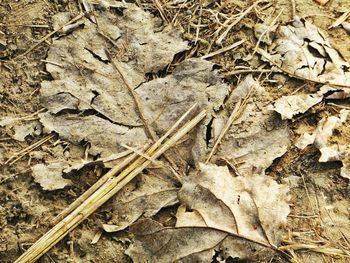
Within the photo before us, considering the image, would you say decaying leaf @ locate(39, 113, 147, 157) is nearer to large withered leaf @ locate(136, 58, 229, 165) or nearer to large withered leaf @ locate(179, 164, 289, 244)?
large withered leaf @ locate(136, 58, 229, 165)

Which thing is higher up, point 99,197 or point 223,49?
point 223,49

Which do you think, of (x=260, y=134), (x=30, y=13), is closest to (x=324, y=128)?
(x=260, y=134)

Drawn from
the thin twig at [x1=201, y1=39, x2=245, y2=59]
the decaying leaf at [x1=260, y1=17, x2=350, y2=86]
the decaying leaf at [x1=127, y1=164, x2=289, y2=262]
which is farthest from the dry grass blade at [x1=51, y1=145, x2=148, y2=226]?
the decaying leaf at [x1=260, y1=17, x2=350, y2=86]

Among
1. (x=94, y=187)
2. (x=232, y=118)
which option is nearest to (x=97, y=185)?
(x=94, y=187)

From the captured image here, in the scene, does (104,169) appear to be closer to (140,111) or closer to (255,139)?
(140,111)

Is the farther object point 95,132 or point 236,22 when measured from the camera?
point 236,22

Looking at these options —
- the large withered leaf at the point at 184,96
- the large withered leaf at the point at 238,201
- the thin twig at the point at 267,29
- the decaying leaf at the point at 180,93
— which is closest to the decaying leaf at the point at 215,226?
the large withered leaf at the point at 238,201

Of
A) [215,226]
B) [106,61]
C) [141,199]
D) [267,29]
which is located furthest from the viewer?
[267,29]
